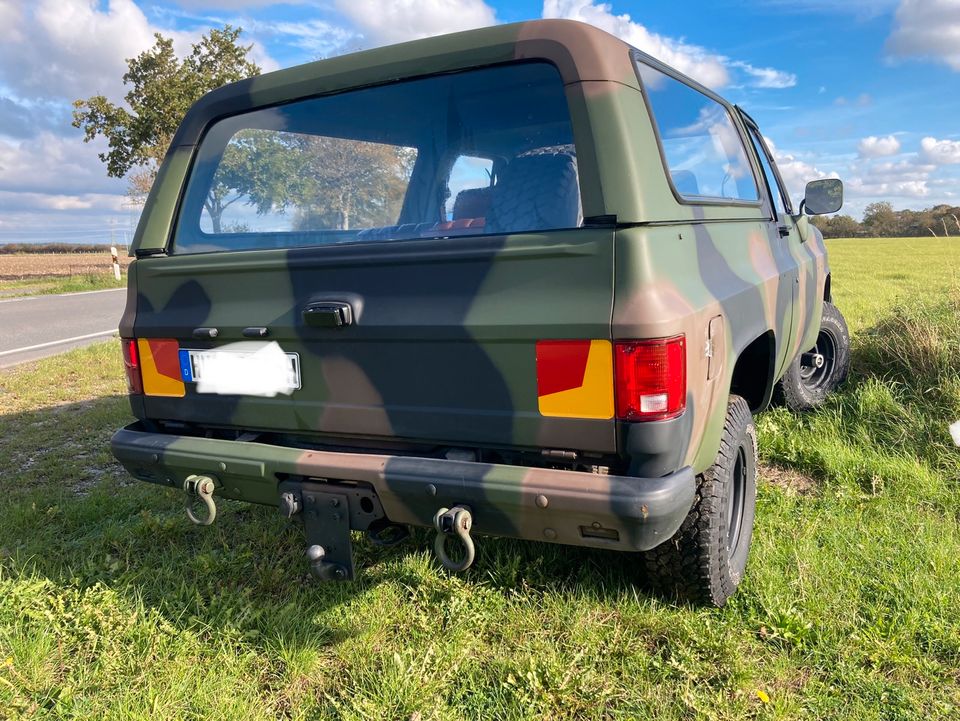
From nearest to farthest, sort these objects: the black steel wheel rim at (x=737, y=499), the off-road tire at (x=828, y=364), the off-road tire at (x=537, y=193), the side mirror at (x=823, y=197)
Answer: the off-road tire at (x=537, y=193)
the black steel wheel rim at (x=737, y=499)
the side mirror at (x=823, y=197)
the off-road tire at (x=828, y=364)

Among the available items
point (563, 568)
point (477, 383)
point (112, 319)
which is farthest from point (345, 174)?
point (112, 319)

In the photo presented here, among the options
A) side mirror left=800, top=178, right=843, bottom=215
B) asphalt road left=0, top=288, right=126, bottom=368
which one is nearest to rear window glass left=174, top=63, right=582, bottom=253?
side mirror left=800, top=178, right=843, bottom=215

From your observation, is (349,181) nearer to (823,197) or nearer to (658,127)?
(658,127)

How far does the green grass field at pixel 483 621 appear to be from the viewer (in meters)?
2.13

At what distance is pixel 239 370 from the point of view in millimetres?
2398

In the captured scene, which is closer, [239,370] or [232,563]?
[239,370]

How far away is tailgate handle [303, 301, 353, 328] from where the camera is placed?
215cm

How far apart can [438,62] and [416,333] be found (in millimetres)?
853

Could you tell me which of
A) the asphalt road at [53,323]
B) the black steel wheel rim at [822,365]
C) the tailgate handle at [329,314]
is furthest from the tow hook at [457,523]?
the asphalt road at [53,323]

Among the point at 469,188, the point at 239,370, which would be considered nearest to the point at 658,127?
the point at 469,188

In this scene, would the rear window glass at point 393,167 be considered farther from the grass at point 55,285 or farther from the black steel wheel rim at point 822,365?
the grass at point 55,285

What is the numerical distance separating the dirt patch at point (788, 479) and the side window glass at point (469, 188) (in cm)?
221

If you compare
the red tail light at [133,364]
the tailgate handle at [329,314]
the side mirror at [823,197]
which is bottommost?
the red tail light at [133,364]

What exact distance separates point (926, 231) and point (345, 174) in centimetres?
498
